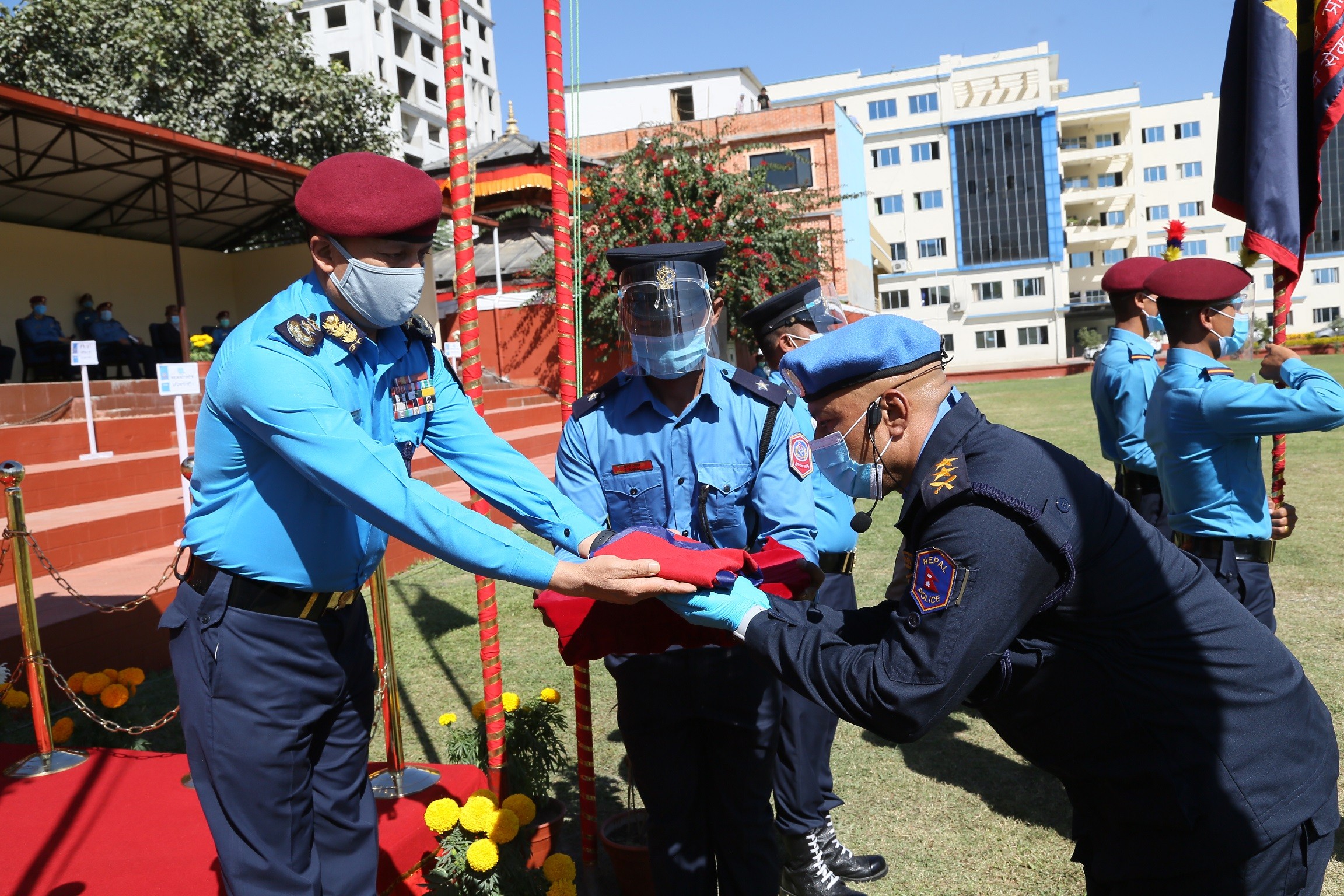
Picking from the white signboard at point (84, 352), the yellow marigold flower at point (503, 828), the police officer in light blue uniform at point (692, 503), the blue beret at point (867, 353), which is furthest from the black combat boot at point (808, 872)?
the white signboard at point (84, 352)

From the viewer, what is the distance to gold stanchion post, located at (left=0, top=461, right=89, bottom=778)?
380 cm

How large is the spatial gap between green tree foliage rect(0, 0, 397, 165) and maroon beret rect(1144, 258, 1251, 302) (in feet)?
71.3

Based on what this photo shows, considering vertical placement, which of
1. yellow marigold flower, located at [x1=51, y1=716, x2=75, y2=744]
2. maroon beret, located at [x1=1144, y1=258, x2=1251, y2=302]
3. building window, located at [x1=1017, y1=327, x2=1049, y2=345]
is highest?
building window, located at [x1=1017, y1=327, x2=1049, y2=345]

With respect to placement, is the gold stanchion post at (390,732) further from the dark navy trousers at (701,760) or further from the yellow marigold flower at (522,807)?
the dark navy trousers at (701,760)

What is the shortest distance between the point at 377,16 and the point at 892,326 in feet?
171

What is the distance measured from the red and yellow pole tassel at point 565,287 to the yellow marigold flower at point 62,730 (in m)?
2.52

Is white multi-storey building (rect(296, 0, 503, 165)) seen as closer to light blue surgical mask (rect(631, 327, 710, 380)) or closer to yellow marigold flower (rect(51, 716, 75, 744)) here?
yellow marigold flower (rect(51, 716, 75, 744))

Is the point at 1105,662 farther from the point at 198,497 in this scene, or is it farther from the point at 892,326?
the point at 198,497

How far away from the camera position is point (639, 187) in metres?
17.5

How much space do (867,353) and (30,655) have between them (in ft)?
13.0

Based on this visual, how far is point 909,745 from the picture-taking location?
467 cm

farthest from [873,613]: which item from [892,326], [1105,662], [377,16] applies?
[377,16]

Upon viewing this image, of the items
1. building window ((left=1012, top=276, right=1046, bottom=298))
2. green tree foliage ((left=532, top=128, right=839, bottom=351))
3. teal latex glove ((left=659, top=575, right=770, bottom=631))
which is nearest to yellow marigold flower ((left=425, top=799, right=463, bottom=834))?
teal latex glove ((left=659, top=575, right=770, bottom=631))

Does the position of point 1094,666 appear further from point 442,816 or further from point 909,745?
point 909,745
